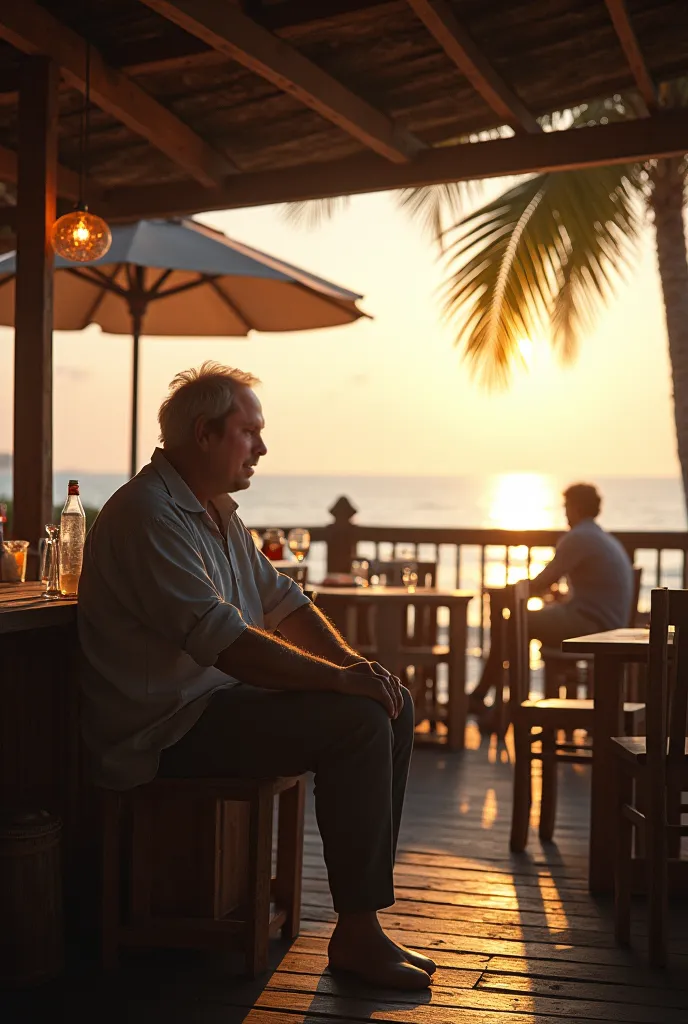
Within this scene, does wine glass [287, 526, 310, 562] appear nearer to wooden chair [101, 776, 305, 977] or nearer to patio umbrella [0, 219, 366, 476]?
patio umbrella [0, 219, 366, 476]

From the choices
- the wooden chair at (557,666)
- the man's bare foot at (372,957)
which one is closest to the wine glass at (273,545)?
the wooden chair at (557,666)

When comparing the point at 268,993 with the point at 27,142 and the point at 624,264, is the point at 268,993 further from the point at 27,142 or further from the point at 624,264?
the point at 624,264

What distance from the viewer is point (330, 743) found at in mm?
2844

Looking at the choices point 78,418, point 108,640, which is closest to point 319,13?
point 108,640

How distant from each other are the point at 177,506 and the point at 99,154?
302cm

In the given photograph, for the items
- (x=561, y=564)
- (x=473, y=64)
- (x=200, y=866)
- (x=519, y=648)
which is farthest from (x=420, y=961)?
(x=561, y=564)

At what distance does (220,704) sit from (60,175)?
333 cm

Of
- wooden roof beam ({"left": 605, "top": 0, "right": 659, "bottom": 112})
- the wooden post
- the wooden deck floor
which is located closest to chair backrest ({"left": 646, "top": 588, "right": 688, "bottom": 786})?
the wooden deck floor

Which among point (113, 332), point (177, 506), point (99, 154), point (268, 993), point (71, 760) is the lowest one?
point (268, 993)

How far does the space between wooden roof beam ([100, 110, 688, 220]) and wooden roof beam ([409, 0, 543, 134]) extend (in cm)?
10

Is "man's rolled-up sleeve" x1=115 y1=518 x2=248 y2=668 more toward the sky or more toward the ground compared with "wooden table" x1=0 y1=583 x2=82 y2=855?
more toward the sky

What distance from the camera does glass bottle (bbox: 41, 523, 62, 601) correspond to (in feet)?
10.4

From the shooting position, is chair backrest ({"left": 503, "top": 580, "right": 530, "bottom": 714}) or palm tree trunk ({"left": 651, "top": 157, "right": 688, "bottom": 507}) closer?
chair backrest ({"left": 503, "top": 580, "right": 530, "bottom": 714})

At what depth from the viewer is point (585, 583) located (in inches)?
240
